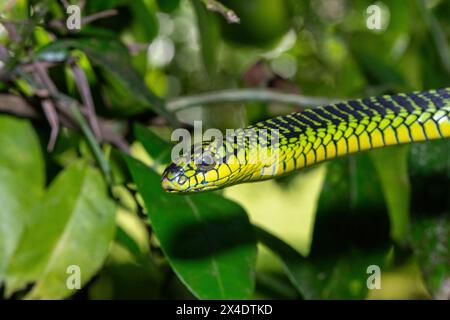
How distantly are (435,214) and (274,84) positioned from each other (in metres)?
0.64

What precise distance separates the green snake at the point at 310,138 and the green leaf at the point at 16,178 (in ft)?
1.41

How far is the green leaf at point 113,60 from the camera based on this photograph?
1.29m

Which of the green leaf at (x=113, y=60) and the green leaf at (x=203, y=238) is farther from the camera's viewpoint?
the green leaf at (x=113, y=60)

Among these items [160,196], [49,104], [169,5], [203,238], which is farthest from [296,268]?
[169,5]

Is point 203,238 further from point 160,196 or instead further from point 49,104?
point 49,104

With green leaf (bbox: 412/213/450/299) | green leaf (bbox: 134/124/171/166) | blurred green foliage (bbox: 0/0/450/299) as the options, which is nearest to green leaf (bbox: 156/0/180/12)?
blurred green foliage (bbox: 0/0/450/299)

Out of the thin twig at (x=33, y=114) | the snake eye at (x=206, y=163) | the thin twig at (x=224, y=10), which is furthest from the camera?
the thin twig at (x=33, y=114)

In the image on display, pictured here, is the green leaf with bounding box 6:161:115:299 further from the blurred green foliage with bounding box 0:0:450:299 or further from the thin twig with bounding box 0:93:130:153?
the thin twig with bounding box 0:93:130:153

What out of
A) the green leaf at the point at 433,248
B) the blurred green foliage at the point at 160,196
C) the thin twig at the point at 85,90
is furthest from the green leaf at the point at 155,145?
the green leaf at the point at 433,248

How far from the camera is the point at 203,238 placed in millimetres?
1262

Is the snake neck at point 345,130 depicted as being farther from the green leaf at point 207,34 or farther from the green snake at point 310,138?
the green leaf at point 207,34

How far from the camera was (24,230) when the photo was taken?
1.41 metres

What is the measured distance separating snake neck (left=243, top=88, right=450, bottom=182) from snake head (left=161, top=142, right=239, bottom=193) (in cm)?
5
